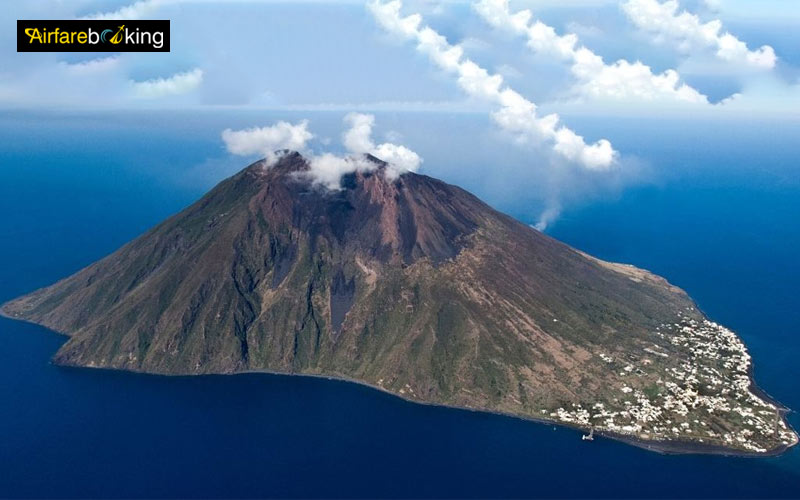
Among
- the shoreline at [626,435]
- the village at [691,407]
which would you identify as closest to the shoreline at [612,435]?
the shoreline at [626,435]

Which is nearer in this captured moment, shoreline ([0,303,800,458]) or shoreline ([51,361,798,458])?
shoreline ([51,361,798,458])

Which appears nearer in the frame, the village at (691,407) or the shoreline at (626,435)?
the shoreline at (626,435)

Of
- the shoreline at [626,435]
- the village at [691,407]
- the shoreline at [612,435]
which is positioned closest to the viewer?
the shoreline at [612,435]

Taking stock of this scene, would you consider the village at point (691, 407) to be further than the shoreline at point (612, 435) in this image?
Yes

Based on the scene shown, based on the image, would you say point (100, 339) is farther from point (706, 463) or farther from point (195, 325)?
point (706, 463)

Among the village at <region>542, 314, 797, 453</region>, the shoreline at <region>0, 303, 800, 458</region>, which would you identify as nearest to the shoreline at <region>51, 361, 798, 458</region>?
the shoreline at <region>0, 303, 800, 458</region>

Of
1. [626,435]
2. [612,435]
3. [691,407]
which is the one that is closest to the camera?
[626,435]

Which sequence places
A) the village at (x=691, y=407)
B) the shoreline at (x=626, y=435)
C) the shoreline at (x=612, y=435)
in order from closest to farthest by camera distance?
1. the shoreline at (x=612, y=435)
2. the shoreline at (x=626, y=435)
3. the village at (x=691, y=407)

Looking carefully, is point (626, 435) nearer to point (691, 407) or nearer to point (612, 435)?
point (612, 435)

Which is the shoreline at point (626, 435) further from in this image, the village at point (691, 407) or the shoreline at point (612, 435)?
the village at point (691, 407)

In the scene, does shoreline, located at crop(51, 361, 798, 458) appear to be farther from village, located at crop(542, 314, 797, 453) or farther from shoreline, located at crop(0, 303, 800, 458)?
village, located at crop(542, 314, 797, 453)

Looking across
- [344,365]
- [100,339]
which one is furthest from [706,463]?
[100,339]

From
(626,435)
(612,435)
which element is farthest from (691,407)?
(612,435)
